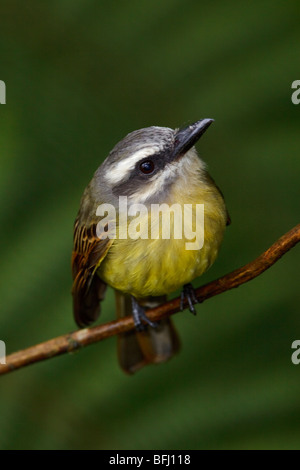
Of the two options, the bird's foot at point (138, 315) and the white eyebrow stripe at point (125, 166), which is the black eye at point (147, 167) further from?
the bird's foot at point (138, 315)

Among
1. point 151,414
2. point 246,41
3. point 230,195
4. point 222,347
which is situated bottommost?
point 151,414

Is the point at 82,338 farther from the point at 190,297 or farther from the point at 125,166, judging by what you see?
the point at 125,166

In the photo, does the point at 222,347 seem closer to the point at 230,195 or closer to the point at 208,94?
the point at 230,195

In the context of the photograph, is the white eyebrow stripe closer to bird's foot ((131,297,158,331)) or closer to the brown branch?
the brown branch

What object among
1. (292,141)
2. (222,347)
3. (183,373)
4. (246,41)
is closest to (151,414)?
(183,373)
